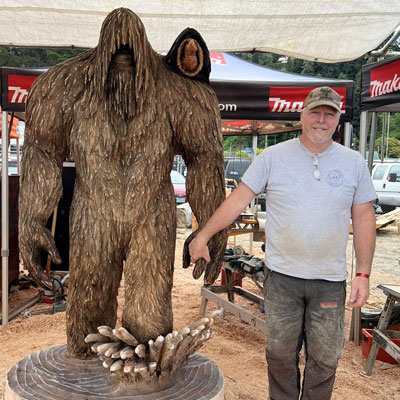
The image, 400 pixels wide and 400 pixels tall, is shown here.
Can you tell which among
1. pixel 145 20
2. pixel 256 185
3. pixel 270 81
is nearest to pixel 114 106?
pixel 256 185

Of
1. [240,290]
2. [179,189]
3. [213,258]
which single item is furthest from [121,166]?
[179,189]

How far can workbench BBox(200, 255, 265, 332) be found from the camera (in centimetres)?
378

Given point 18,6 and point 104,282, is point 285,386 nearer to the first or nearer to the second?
point 104,282

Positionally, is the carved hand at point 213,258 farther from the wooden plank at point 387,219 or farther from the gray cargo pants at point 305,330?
the wooden plank at point 387,219

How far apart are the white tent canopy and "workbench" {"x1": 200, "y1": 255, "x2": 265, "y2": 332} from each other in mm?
1881

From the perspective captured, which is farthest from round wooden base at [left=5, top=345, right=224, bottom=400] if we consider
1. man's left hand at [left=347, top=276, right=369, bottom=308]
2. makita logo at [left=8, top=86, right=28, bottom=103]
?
makita logo at [left=8, top=86, right=28, bottom=103]

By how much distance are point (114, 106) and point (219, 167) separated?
0.49 meters

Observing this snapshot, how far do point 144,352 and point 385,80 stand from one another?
2.74 metres

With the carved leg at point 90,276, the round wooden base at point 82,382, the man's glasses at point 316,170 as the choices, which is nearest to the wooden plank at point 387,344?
the round wooden base at point 82,382

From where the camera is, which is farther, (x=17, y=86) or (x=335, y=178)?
(x=17, y=86)

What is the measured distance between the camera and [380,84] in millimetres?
3371

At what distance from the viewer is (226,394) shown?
2.56 meters

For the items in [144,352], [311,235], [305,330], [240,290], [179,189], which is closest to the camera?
[144,352]

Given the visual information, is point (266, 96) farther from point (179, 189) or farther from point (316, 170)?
point (179, 189)
